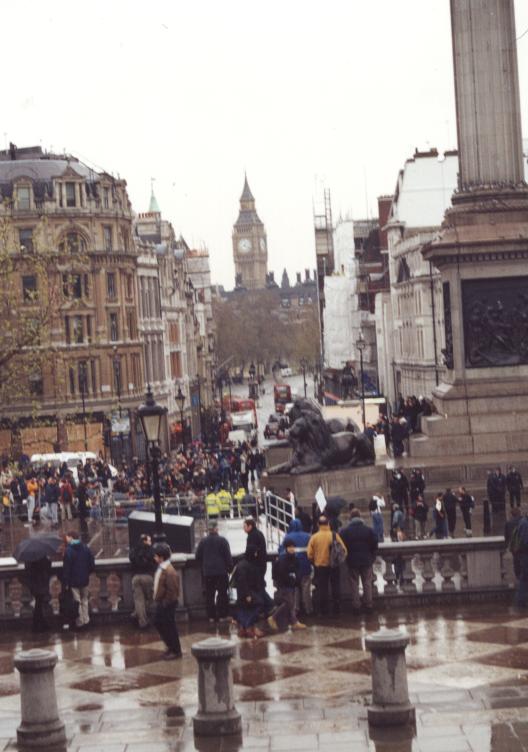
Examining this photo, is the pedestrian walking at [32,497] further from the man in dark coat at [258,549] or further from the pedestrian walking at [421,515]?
the man in dark coat at [258,549]

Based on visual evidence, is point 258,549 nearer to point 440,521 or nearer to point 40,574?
point 40,574

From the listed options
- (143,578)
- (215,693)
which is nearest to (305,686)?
(215,693)

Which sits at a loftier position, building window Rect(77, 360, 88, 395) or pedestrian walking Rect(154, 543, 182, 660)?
building window Rect(77, 360, 88, 395)

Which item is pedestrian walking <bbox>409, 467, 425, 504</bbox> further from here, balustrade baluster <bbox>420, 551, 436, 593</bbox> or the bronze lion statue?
balustrade baluster <bbox>420, 551, 436, 593</bbox>

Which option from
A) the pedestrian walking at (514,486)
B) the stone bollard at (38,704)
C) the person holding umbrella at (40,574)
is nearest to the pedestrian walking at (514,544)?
the person holding umbrella at (40,574)

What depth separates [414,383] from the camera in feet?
319

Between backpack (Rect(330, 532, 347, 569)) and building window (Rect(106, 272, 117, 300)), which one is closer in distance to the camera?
backpack (Rect(330, 532, 347, 569))

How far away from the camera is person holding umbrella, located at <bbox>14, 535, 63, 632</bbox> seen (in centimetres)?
2139

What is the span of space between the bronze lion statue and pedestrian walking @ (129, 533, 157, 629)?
18690 mm

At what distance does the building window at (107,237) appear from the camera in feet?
307

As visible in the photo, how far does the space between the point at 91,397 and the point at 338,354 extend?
5851cm

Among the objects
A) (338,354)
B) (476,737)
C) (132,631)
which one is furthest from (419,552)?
(338,354)

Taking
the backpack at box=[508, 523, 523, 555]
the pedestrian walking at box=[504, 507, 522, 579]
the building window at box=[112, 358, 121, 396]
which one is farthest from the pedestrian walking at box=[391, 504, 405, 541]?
the building window at box=[112, 358, 121, 396]

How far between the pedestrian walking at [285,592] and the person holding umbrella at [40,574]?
285 centimetres
